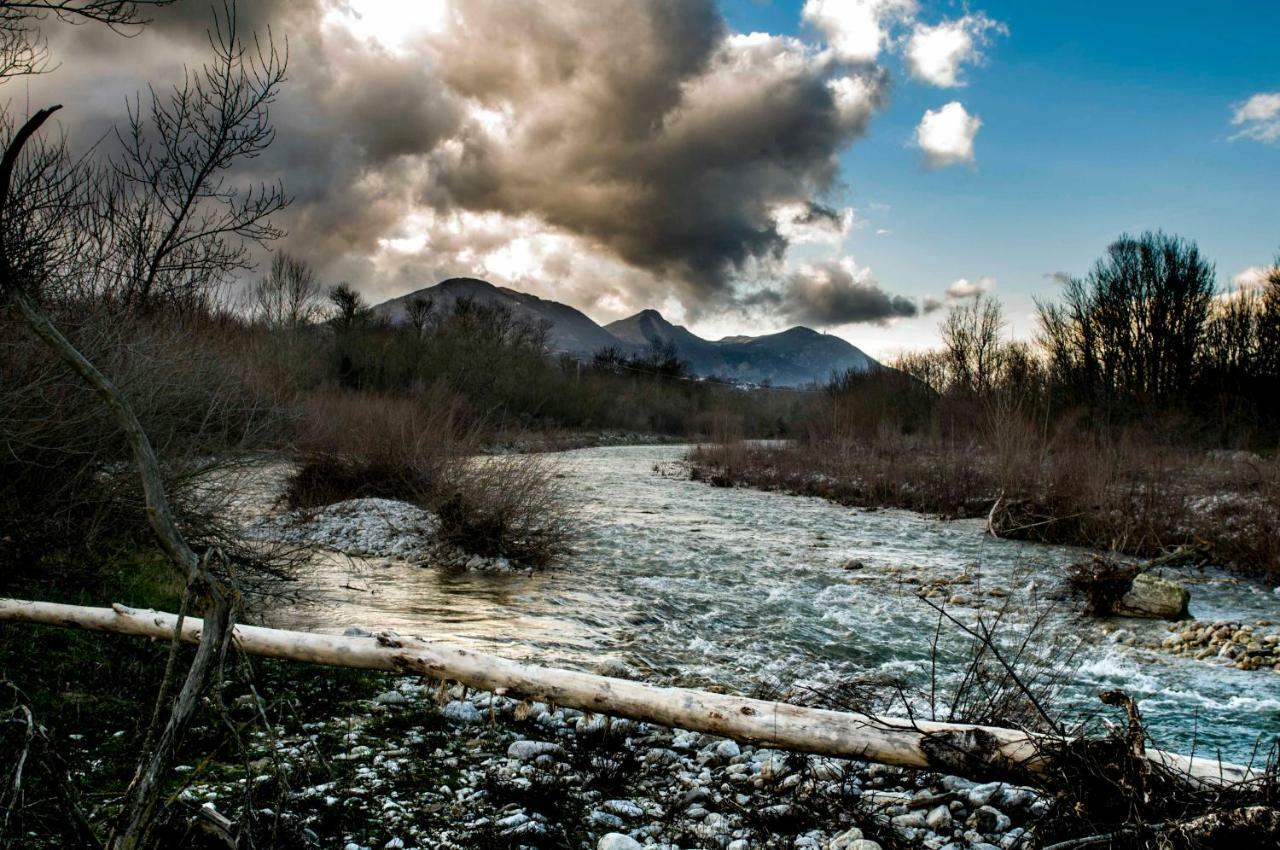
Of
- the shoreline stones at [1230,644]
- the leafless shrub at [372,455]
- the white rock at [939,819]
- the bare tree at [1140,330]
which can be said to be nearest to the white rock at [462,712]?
the white rock at [939,819]

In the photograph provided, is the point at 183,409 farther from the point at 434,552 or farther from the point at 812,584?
the point at 812,584

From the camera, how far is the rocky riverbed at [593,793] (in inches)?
125

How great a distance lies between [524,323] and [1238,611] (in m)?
44.2

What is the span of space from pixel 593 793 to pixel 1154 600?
7.02 m

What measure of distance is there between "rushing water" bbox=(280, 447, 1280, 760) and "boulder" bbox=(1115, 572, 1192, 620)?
33 cm

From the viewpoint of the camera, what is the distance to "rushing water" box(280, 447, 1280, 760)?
5.85 meters

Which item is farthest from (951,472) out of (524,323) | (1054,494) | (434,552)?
(524,323)

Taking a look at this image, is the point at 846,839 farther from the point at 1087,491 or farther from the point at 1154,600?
the point at 1087,491

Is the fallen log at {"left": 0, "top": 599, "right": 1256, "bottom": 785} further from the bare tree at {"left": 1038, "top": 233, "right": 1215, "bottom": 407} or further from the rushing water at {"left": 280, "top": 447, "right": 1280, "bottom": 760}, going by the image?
the bare tree at {"left": 1038, "top": 233, "right": 1215, "bottom": 407}

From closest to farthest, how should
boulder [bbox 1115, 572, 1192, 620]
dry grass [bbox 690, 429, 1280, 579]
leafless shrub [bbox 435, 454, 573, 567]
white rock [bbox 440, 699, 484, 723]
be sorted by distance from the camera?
1. white rock [bbox 440, 699, 484, 723]
2. boulder [bbox 1115, 572, 1192, 620]
3. leafless shrub [bbox 435, 454, 573, 567]
4. dry grass [bbox 690, 429, 1280, 579]

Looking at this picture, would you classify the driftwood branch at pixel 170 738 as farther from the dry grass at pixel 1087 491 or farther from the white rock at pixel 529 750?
the dry grass at pixel 1087 491

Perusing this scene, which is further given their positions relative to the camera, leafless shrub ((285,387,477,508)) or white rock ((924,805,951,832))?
leafless shrub ((285,387,477,508))

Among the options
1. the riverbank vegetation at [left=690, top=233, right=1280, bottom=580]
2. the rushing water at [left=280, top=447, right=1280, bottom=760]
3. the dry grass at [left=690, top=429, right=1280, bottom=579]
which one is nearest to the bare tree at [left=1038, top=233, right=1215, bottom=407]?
the riverbank vegetation at [left=690, top=233, right=1280, bottom=580]

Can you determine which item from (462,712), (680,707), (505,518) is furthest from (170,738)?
(505,518)
